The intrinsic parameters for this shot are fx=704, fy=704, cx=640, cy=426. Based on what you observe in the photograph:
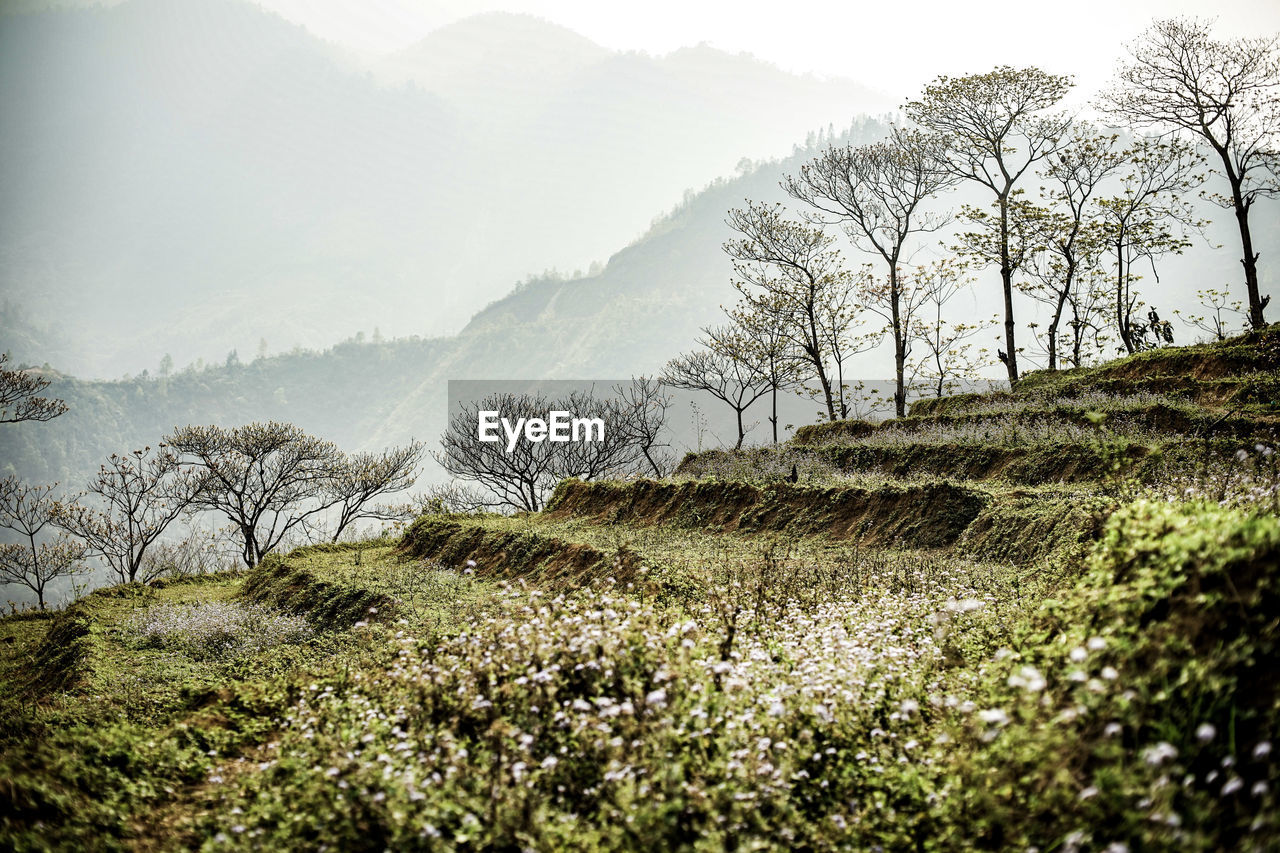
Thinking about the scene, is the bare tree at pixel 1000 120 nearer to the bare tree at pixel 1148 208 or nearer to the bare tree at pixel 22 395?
the bare tree at pixel 1148 208

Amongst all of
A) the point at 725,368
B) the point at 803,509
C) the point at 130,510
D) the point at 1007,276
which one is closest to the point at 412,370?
the point at 130,510

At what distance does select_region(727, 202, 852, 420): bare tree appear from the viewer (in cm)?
3222

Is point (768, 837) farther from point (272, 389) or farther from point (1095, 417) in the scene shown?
point (272, 389)

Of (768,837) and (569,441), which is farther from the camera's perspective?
(569,441)

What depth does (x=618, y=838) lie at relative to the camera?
3639 mm

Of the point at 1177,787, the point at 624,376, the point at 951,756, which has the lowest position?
the point at 951,756

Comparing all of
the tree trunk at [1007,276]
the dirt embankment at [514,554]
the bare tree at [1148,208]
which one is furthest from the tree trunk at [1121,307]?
the dirt embankment at [514,554]

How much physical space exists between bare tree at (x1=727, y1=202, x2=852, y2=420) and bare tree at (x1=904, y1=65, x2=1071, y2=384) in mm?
6354

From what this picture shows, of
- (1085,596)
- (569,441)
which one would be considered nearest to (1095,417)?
(1085,596)

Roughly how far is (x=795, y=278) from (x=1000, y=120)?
1028 centimetres

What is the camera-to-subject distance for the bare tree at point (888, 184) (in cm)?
3020

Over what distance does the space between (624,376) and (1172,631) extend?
6365 inches

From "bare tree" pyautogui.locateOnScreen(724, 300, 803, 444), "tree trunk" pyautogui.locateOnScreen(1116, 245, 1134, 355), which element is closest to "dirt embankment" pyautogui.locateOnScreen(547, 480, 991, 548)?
"bare tree" pyautogui.locateOnScreen(724, 300, 803, 444)

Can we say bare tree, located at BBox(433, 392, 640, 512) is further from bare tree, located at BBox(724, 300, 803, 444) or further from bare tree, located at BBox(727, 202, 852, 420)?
bare tree, located at BBox(727, 202, 852, 420)
